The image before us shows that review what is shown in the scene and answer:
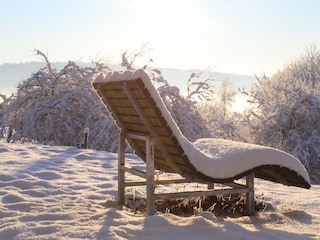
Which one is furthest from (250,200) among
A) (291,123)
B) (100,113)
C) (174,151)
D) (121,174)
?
(291,123)

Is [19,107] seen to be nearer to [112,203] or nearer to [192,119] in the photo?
[192,119]

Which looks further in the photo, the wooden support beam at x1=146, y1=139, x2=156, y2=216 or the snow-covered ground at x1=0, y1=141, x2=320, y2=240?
the wooden support beam at x1=146, y1=139, x2=156, y2=216

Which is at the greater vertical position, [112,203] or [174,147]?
[174,147]

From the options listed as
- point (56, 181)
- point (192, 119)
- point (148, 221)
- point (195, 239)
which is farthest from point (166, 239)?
point (192, 119)

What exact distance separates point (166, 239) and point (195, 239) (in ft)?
0.76

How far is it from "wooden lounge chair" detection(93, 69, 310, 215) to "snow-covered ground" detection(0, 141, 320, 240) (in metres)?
0.37

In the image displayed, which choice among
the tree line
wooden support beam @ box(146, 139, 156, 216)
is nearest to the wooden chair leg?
wooden support beam @ box(146, 139, 156, 216)

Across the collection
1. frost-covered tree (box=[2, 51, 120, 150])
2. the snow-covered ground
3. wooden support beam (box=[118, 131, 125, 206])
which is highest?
frost-covered tree (box=[2, 51, 120, 150])

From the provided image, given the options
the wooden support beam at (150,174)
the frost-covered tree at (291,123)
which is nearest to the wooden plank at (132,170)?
the wooden support beam at (150,174)

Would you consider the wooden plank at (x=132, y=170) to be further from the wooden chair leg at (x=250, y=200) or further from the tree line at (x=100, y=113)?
the tree line at (x=100, y=113)

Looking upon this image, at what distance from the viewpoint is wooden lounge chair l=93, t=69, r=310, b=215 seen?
4371mm

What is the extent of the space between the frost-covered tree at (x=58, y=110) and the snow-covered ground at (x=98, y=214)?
35.8 ft

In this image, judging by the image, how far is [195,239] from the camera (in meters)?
3.88

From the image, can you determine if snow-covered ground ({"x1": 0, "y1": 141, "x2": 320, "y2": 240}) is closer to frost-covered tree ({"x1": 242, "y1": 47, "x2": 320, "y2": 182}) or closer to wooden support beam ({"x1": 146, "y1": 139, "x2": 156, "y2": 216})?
wooden support beam ({"x1": 146, "y1": 139, "x2": 156, "y2": 216})
